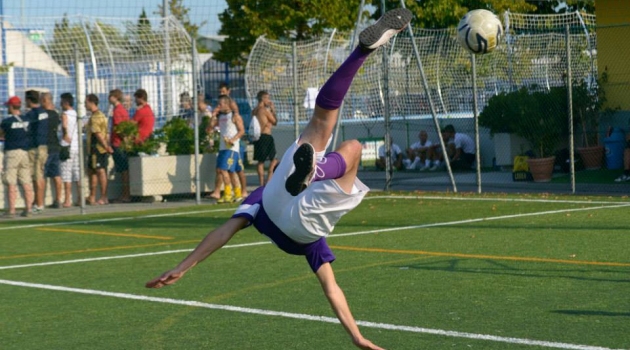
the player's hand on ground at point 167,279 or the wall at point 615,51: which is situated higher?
the wall at point 615,51

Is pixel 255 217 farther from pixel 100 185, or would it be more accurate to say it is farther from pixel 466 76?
pixel 466 76

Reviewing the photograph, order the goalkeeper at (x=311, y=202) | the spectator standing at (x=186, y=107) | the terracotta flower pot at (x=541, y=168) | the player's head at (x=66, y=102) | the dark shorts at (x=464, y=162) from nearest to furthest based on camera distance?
the goalkeeper at (x=311, y=202) < the player's head at (x=66, y=102) < the terracotta flower pot at (x=541, y=168) < the spectator standing at (x=186, y=107) < the dark shorts at (x=464, y=162)

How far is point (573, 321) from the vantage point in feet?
26.3

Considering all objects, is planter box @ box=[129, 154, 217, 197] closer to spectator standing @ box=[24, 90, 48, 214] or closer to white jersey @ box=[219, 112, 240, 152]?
white jersey @ box=[219, 112, 240, 152]

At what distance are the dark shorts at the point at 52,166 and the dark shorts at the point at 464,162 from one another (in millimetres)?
10332

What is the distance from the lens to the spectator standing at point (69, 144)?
1967 cm

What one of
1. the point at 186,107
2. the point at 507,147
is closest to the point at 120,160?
the point at 186,107

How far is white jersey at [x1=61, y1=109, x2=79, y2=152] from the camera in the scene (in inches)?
777

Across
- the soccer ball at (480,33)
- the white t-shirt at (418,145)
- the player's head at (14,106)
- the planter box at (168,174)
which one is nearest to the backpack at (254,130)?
the planter box at (168,174)

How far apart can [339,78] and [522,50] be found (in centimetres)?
1956

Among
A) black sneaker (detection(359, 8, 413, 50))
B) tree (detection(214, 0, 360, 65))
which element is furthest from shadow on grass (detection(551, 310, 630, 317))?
tree (detection(214, 0, 360, 65))

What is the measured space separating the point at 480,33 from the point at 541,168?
8.25m

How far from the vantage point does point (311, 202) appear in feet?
21.8

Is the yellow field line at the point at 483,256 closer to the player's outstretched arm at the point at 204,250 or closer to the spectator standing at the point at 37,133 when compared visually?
the player's outstretched arm at the point at 204,250
